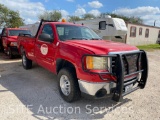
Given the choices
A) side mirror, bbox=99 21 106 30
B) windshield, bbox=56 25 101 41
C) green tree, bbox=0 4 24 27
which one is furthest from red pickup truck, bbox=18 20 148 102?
green tree, bbox=0 4 24 27

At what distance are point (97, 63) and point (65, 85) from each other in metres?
1.15

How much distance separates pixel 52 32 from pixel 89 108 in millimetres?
2262

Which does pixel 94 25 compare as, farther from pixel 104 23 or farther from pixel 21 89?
pixel 21 89

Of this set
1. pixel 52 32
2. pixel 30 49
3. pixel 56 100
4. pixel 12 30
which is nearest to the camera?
pixel 56 100

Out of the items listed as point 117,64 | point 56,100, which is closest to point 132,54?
point 117,64

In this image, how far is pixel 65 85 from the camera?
372 cm

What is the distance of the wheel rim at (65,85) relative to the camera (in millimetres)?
3648

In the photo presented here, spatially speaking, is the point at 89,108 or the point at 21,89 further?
the point at 21,89

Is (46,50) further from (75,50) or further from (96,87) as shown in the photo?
(96,87)

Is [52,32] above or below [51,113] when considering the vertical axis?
above

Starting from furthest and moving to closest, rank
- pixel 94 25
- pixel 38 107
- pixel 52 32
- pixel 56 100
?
1. pixel 94 25
2. pixel 52 32
3. pixel 56 100
4. pixel 38 107

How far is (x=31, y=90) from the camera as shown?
4348 mm

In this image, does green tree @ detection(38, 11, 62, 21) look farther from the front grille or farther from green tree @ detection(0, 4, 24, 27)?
the front grille

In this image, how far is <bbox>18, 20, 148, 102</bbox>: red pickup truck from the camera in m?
2.94
